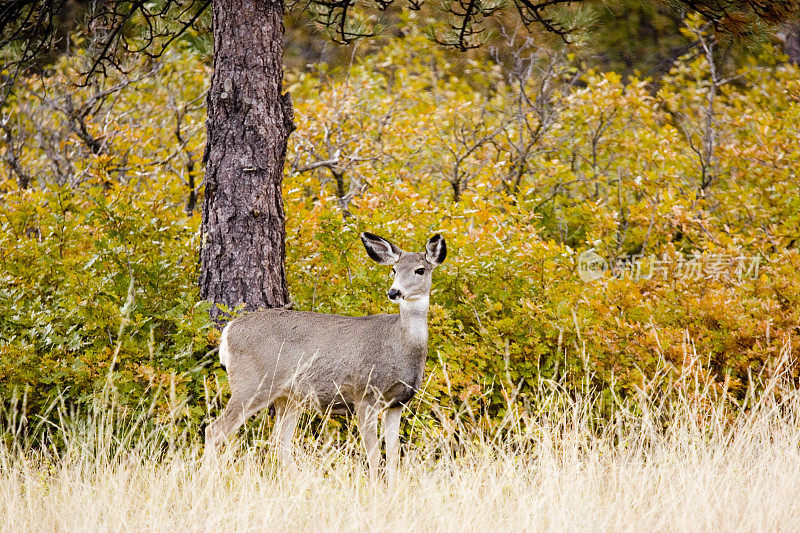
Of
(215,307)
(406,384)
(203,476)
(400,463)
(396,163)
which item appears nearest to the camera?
(203,476)

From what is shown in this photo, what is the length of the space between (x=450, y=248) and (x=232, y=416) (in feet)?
7.06

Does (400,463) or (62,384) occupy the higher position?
(62,384)

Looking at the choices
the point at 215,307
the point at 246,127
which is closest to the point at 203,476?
the point at 215,307

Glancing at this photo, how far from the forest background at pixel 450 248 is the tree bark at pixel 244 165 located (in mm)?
332

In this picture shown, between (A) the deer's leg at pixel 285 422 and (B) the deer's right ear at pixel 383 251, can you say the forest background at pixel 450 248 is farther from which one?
(B) the deer's right ear at pixel 383 251

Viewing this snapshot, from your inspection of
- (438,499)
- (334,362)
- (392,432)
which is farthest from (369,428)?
(438,499)

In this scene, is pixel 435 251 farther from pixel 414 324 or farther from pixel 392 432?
pixel 392 432

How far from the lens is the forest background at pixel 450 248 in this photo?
5.66 m

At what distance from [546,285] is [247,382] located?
251 cm

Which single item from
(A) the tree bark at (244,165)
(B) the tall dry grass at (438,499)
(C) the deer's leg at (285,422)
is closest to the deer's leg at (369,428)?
(B) the tall dry grass at (438,499)

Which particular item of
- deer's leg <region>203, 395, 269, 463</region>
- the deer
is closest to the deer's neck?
the deer

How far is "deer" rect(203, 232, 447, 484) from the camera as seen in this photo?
522 centimetres

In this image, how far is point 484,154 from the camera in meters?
11.4

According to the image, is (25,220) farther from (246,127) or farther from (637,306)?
(637,306)
